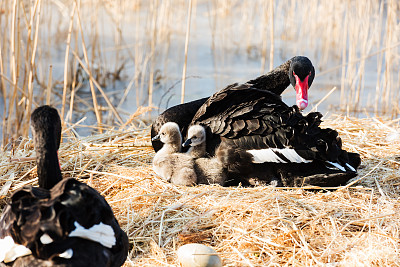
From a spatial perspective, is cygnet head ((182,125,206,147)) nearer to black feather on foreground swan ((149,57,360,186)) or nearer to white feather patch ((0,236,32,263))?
black feather on foreground swan ((149,57,360,186))

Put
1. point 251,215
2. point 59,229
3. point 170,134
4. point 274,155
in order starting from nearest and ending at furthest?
point 59,229
point 251,215
point 274,155
point 170,134

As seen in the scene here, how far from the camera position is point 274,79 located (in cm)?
346

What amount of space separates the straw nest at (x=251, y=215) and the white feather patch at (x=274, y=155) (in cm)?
16

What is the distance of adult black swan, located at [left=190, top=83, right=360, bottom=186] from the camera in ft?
8.97

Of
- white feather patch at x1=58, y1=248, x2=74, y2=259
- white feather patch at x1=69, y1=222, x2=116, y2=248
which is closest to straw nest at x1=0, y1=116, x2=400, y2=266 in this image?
white feather patch at x1=69, y1=222, x2=116, y2=248

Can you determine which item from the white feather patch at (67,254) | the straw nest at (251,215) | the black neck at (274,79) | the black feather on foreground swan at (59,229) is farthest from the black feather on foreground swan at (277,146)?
the white feather patch at (67,254)

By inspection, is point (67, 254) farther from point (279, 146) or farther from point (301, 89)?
point (301, 89)

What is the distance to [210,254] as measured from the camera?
2.14 metres

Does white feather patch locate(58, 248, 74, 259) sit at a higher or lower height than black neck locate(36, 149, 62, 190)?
lower

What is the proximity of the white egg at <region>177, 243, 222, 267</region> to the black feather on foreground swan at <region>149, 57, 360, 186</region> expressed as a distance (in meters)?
0.75

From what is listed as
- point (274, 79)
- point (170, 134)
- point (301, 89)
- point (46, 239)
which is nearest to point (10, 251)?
point (46, 239)

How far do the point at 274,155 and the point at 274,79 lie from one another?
0.88m

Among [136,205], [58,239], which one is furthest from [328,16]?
[58,239]

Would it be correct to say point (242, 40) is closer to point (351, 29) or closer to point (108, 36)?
point (108, 36)
